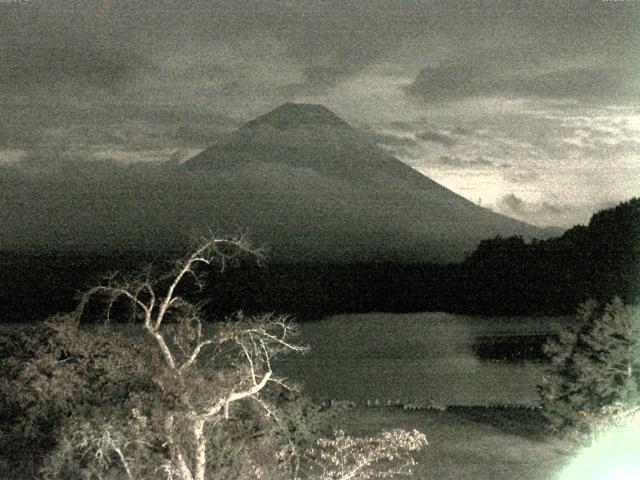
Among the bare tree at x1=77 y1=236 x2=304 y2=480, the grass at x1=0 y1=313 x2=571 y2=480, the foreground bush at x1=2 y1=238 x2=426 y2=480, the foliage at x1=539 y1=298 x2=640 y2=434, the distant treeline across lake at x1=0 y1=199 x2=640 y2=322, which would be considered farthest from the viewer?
the distant treeline across lake at x1=0 y1=199 x2=640 y2=322

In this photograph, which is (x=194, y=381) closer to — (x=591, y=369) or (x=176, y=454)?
(x=176, y=454)

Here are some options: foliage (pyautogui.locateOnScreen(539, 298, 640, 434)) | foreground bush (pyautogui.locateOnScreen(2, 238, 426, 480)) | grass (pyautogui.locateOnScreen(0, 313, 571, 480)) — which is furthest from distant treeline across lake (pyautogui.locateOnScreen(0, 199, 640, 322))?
foreground bush (pyautogui.locateOnScreen(2, 238, 426, 480))

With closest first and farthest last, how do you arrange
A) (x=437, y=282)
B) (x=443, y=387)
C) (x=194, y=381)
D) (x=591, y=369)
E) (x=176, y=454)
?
(x=194, y=381), (x=176, y=454), (x=591, y=369), (x=443, y=387), (x=437, y=282)

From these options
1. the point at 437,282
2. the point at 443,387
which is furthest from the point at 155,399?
the point at 437,282

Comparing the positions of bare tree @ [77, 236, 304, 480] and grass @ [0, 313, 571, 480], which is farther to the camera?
grass @ [0, 313, 571, 480]

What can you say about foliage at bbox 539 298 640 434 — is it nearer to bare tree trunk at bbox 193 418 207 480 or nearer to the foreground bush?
the foreground bush

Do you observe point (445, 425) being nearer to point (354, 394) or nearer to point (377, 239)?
point (354, 394)

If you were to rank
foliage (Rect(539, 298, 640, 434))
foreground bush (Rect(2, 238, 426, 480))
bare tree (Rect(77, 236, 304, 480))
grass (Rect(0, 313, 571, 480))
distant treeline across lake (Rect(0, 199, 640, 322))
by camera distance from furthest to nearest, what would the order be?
distant treeline across lake (Rect(0, 199, 640, 322))
foliage (Rect(539, 298, 640, 434))
grass (Rect(0, 313, 571, 480))
foreground bush (Rect(2, 238, 426, 480))
bare tree (Rect(77, 236, 304, 480))

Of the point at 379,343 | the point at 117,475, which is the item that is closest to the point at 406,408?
the point at 117,475
